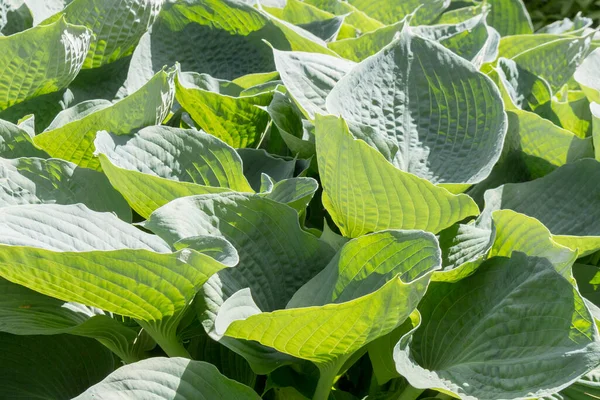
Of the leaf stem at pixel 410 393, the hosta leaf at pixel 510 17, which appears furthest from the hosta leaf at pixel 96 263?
the hosta leaf at pixel 510 17

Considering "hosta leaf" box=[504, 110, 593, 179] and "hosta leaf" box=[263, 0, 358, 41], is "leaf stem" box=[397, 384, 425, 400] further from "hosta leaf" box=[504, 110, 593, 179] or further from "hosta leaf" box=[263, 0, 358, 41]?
"hosta leaf" box=[263, 0, 358, 41]

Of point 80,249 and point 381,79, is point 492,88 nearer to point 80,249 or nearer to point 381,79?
point 381,79

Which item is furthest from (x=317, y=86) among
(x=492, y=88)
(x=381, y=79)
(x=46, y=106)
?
(x=46, y=106)

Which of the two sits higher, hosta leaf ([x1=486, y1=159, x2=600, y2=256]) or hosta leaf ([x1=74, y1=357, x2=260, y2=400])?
hosta leaf ([x1=486, y1=159, x2=600, y2=256])

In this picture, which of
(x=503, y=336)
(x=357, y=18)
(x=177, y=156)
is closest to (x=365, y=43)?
(x=357, y=18)

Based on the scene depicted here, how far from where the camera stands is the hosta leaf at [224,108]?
2.65 ft

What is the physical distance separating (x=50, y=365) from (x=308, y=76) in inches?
16.2

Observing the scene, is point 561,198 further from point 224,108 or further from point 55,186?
point 55,186

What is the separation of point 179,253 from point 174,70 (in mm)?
304

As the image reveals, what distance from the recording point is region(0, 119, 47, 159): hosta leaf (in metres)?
0.73

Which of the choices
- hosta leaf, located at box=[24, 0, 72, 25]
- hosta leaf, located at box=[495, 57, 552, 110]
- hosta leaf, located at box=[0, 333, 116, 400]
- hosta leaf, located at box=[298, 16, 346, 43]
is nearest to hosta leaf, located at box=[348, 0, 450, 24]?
hosta leaf, located at box=[298, 16, 346, 43]

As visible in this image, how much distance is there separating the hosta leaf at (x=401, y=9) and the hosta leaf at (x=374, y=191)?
608mm

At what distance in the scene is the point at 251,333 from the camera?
0.55 meters

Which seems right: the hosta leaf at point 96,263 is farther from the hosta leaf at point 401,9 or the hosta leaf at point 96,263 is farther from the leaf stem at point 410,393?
the hosta leaf at point 401,9
